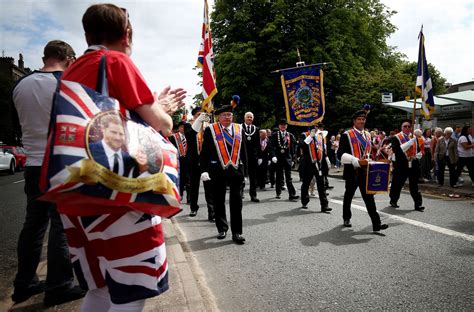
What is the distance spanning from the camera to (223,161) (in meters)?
5.70

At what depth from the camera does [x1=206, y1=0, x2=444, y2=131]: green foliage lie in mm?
21875

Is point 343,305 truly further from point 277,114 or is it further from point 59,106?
point 277,114

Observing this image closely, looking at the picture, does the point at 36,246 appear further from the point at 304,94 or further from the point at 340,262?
the point at 304,94

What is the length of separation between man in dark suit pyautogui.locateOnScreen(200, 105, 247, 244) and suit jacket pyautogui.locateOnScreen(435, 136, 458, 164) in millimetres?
8863

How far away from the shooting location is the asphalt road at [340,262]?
3.29 meters

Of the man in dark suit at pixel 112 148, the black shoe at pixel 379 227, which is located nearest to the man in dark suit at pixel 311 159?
the black shoe at pixel 379 227

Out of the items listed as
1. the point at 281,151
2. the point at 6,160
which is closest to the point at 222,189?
the point at 281,151

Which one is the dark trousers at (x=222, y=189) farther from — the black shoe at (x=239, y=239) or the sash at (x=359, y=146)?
the sash at (x=359, y=146)

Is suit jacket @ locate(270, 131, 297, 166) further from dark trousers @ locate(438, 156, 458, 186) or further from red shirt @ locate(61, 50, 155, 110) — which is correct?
red shirt @ locate(61, 50, 155, 110)

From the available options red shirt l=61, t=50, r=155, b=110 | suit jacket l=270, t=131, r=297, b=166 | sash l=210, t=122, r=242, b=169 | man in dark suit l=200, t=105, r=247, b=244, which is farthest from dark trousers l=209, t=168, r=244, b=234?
suit jacket l=270, t=131, r=297, b=166

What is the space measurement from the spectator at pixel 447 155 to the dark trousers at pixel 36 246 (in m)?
11.9

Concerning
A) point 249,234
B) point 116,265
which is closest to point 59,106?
point 116,265

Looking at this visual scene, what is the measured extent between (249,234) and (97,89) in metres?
4.78

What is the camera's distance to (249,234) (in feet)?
19.5
